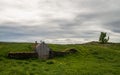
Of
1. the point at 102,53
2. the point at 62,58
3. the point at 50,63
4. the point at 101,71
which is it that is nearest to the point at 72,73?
the point at 101,71

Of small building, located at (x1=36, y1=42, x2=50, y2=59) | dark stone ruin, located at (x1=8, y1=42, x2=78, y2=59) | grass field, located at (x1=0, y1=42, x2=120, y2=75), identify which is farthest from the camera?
small building, located at (x1=36, y1=42, x2=50, y2=59)

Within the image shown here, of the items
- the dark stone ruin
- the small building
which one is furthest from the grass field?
the small building

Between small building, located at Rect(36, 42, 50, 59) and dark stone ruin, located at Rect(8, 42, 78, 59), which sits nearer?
dark stone ruin, located at Rect(8, 42, 78, 59)

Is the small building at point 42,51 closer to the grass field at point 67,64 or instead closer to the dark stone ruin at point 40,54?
the dark stone ruin at point 40,54

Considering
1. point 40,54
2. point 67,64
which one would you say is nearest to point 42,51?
point 40,54

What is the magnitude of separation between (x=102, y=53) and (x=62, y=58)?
48.3 feet

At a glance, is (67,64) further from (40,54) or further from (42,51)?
(42,51)

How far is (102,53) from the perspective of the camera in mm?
68312

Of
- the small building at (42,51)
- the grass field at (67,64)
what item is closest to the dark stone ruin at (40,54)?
the small building at (42,51)

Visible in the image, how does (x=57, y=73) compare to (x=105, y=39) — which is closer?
(x=57, y=73)

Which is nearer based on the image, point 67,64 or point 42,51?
point 67,64

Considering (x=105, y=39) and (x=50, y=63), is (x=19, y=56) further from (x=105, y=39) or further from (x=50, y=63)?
(x=105, y=39)

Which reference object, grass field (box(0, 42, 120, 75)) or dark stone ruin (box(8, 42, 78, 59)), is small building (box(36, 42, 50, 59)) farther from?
grass field (box(0, 42, 120, 75))

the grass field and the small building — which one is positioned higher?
the small building
